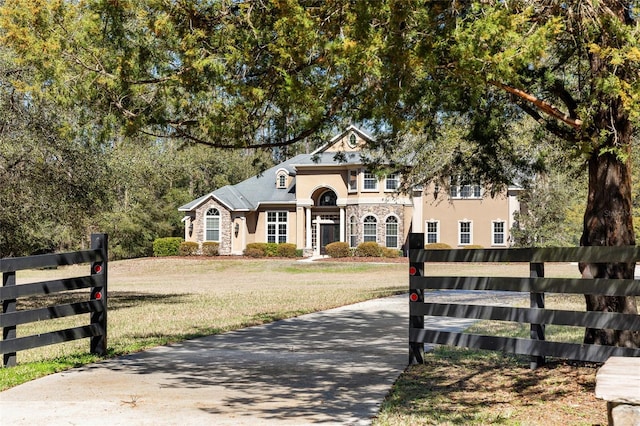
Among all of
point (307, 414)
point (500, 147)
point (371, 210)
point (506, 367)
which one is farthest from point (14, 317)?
point (371, 210)

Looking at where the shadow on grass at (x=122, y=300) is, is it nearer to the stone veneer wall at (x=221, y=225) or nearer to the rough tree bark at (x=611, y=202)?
the rough tree bark at (x=611, y=202)

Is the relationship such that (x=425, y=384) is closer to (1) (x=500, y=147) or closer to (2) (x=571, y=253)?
(2) (x=571, y=253)

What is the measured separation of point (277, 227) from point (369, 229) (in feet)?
22.8

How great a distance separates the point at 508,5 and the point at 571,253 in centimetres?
251

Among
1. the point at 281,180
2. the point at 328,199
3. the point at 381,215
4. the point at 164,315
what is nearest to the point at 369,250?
the point at 381,215

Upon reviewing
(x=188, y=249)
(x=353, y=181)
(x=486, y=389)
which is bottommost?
(x=486, y=389)

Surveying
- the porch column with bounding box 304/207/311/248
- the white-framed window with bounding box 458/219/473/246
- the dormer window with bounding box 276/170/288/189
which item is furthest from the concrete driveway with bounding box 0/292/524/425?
the dormer window with bounding box 276/170/288/189

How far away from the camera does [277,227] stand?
53781 millimetres

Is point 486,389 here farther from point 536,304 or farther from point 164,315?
point 164,315

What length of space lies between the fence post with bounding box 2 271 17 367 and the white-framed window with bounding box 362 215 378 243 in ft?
136

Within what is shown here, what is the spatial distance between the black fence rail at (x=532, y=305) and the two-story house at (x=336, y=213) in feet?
128

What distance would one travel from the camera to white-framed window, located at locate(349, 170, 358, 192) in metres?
50.5

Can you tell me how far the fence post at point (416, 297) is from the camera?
372 inches

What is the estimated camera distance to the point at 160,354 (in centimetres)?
1047
